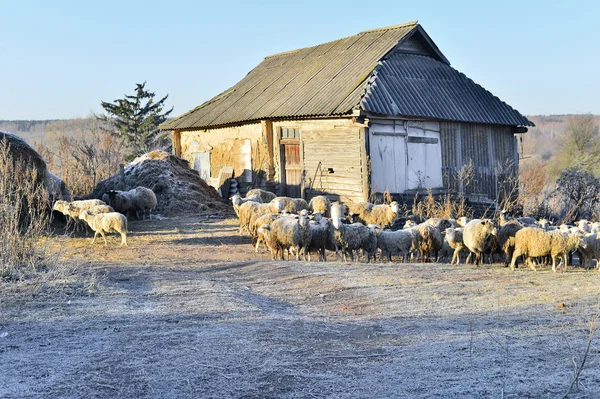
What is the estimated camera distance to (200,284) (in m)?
10.2

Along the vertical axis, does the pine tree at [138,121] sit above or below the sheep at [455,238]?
above

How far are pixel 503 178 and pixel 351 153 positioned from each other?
20.4ft

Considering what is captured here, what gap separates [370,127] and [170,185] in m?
7.17

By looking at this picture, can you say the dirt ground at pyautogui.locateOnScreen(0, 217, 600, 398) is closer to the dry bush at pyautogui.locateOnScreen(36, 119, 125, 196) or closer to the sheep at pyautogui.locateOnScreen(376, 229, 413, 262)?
the sheep at pyautogui.locateOnScreen(376, 229, 413, 262)

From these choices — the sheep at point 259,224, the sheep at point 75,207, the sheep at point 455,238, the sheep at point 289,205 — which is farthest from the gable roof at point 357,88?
the sheep at point 75,207

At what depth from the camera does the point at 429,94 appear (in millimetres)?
21641

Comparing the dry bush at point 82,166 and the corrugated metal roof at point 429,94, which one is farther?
the dry bush at point 82,166

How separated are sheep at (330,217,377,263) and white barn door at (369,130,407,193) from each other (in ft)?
19.9

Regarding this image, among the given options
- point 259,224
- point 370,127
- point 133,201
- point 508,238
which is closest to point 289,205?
Answer: point 259,224

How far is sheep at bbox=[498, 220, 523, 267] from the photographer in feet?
43.2

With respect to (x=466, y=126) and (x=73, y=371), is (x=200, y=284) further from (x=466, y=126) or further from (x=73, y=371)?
(x=466, y=126)

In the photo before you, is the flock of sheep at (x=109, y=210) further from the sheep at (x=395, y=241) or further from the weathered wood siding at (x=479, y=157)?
the weathered wood siding at (x=479, y=157)

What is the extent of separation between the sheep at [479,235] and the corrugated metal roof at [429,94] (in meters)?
6.57

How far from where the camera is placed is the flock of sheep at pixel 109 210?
602 inches
